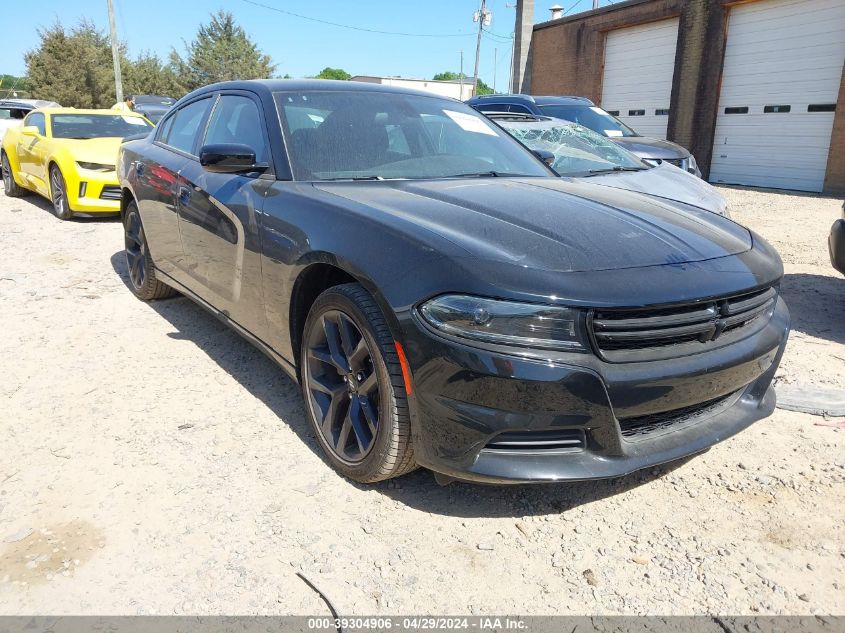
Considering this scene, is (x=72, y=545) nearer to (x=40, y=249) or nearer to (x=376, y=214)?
(x=376, y=214)

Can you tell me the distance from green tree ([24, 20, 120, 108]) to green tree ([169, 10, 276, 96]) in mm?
10435

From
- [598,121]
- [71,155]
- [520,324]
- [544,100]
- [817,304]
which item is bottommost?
[817,304]

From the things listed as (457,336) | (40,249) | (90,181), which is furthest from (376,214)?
(90,181)

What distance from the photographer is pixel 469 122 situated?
3814 millimetres

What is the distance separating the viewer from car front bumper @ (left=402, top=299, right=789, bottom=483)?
2018 mm

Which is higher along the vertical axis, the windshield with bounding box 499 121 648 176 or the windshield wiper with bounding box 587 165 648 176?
the windshield with bounding box 499 121 648 176

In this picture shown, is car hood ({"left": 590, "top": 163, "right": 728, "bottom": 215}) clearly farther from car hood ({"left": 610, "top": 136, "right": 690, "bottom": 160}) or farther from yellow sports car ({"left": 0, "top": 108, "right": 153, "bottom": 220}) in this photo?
yellow sports car ({"left": 0, "top": 108, "right": 153, "bottom": 220})

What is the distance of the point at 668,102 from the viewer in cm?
1730

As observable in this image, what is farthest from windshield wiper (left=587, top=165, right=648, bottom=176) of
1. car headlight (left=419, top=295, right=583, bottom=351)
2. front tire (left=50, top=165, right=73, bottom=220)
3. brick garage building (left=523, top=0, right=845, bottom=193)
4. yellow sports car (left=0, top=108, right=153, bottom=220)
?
brick garage building (left=523, top=0, right=845, bottom=193)

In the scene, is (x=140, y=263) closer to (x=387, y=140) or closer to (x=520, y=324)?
(x=387, y=140)

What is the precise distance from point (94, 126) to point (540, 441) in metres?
9.19

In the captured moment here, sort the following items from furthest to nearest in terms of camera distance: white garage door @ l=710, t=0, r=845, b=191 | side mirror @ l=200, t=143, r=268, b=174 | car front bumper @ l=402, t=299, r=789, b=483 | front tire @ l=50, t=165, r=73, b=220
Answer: white garage door @ l=710, t=0, r=845, b=191
front tire @ l=50, t=165, r=73, b=220
side mirror @ l=200, t=143, r=268, b=174
car front bumper @ l=402, t=299, r=789, b=483

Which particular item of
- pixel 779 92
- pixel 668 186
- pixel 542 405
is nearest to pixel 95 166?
pixel 668 186

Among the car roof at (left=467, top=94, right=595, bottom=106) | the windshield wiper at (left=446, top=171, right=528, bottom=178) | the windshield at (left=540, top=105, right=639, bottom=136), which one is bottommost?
the windshield wiper at (left=446, top=171, right=528, bottom=178)
